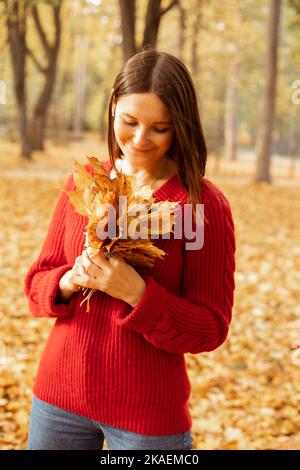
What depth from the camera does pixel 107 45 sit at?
3183 centimetres

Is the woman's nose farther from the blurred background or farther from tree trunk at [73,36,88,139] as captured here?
tree trunk at [73,36,88,139]

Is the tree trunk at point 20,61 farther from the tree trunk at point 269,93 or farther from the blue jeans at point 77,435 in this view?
the blue jeans at point 77,435

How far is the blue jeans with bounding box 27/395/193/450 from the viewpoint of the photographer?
169 centimetres

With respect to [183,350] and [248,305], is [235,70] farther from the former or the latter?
[183,350]

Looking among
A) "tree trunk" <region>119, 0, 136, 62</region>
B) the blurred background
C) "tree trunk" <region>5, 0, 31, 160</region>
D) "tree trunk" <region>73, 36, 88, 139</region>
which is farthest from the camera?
"tree trunk" <region>73, 36, 88, 139</region>

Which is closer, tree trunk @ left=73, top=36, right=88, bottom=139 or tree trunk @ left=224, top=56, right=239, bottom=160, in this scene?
tree trunk @ left=224, top=56, right=239, bottom=160

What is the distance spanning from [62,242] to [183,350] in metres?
0.54

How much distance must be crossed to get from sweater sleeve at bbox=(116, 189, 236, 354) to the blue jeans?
0.29 metres

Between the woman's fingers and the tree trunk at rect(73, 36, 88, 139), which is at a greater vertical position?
the tree trunk at rect(73, 36, 88, 139)
